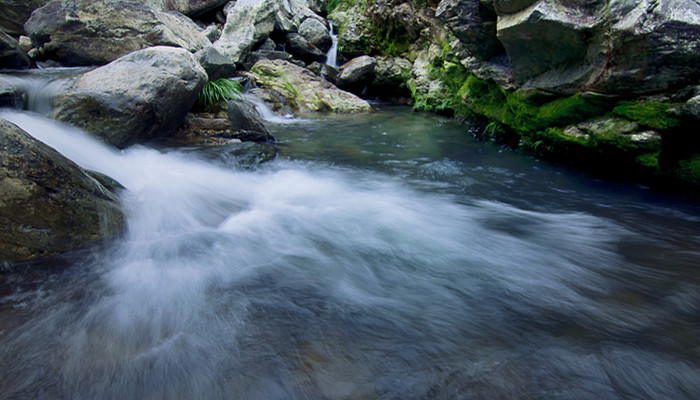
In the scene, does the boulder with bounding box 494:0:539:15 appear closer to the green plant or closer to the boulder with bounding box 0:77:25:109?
the green plant

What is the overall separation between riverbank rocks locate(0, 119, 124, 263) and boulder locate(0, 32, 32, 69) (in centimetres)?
519

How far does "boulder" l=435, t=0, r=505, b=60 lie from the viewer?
5.77m

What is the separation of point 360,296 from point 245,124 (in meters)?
5.35

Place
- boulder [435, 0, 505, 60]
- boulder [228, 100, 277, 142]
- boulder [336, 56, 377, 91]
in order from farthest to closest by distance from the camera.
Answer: boulder [336, 56, 377, 91] < boulder [228, 100, 277, 142] < boulder [435, 0, 505, 60]

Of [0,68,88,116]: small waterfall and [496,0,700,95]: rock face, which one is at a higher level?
[496,0,700,95]: rock face

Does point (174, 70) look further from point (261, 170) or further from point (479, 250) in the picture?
point (479, 250)

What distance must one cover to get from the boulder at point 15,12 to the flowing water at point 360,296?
7.66 meters

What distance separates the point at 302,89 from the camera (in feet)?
38.2

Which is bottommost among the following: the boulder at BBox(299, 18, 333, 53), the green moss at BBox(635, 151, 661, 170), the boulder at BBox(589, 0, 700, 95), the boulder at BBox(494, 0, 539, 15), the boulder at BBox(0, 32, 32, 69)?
the boulder at BBox(0, 32, 32, 69)

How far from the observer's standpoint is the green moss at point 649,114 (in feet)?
12.4

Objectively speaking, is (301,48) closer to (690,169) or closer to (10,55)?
(10,55)

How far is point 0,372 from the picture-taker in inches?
68.4

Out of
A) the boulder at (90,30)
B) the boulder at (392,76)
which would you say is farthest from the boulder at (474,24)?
the boulder at (392,76)

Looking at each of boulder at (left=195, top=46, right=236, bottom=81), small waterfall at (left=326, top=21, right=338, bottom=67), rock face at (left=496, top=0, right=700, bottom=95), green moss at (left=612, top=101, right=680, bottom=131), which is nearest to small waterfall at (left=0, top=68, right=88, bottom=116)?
boulder at (left=195, top=46, right=236, bottom=81)
